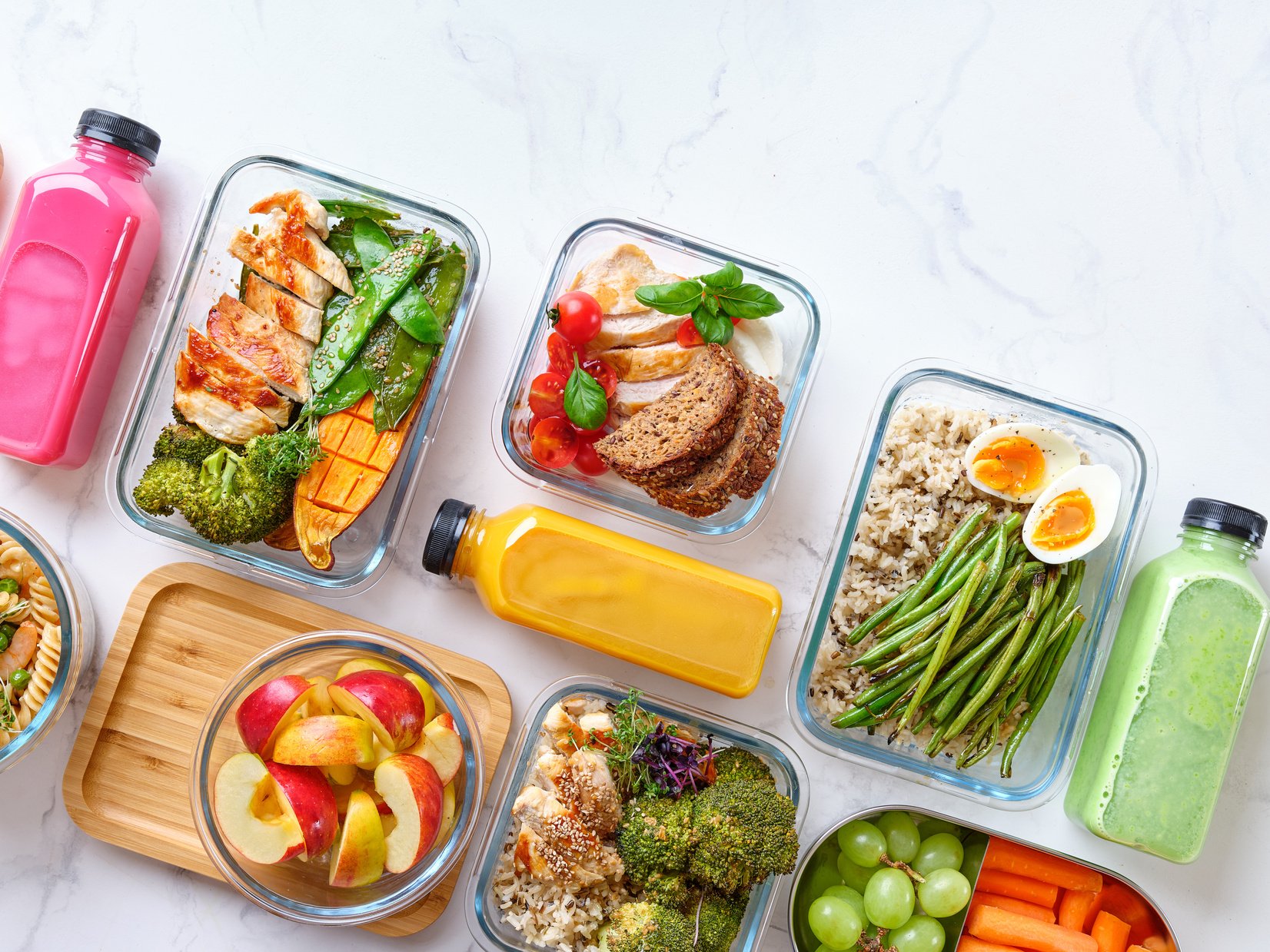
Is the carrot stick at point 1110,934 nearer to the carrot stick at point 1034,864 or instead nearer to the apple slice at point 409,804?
the carrot stick at point 1034,864

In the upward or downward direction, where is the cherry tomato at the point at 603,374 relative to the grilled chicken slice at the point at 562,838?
upward

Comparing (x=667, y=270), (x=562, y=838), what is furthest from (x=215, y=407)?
(x=562, y=838)

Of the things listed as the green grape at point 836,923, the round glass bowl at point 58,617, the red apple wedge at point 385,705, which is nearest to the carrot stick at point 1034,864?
the green grape at point 836,923

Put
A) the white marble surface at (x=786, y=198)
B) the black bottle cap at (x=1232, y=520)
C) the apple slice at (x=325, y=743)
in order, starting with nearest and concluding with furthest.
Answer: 1. the apple slice at (x=325, y=743)
2. the black bottle cap at (x=1232, y=520)
3. the white marble surface at (x=786, y=198)

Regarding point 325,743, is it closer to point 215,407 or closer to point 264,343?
point 215,407

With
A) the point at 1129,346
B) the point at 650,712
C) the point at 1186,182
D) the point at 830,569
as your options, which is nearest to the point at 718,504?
the point at 830,569

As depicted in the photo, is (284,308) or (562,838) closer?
(562,838)

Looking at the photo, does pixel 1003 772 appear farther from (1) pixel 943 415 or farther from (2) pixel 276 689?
(2) pixel 276 689
